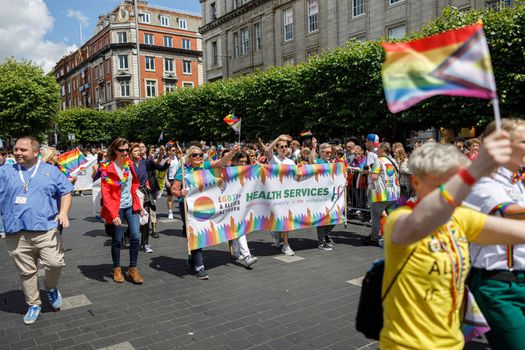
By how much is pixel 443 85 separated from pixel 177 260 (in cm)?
623

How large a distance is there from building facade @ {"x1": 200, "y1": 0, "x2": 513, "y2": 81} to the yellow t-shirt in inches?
894

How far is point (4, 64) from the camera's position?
44.7 metres

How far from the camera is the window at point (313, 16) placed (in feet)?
103

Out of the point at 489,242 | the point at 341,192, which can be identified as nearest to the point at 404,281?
the point at 489,242

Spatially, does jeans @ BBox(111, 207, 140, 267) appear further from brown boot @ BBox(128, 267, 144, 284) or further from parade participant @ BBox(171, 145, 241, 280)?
parade participant @ BBox(171, 145, 241, 280)

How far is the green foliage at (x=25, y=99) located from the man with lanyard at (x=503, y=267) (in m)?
45.7

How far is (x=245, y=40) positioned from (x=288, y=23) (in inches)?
256

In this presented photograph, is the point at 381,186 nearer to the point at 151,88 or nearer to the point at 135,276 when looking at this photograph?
the point at 135,276

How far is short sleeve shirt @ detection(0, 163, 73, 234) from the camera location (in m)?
4.65

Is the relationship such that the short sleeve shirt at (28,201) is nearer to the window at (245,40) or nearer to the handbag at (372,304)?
the handbag at (372,304)

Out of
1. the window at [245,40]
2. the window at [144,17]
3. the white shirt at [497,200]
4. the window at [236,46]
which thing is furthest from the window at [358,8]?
the window at [144,17]

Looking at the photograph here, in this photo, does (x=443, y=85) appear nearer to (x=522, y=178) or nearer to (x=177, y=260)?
(x=522, y=178)

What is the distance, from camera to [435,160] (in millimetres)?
1848

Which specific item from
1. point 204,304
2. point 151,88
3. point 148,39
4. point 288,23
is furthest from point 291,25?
point 148,39
